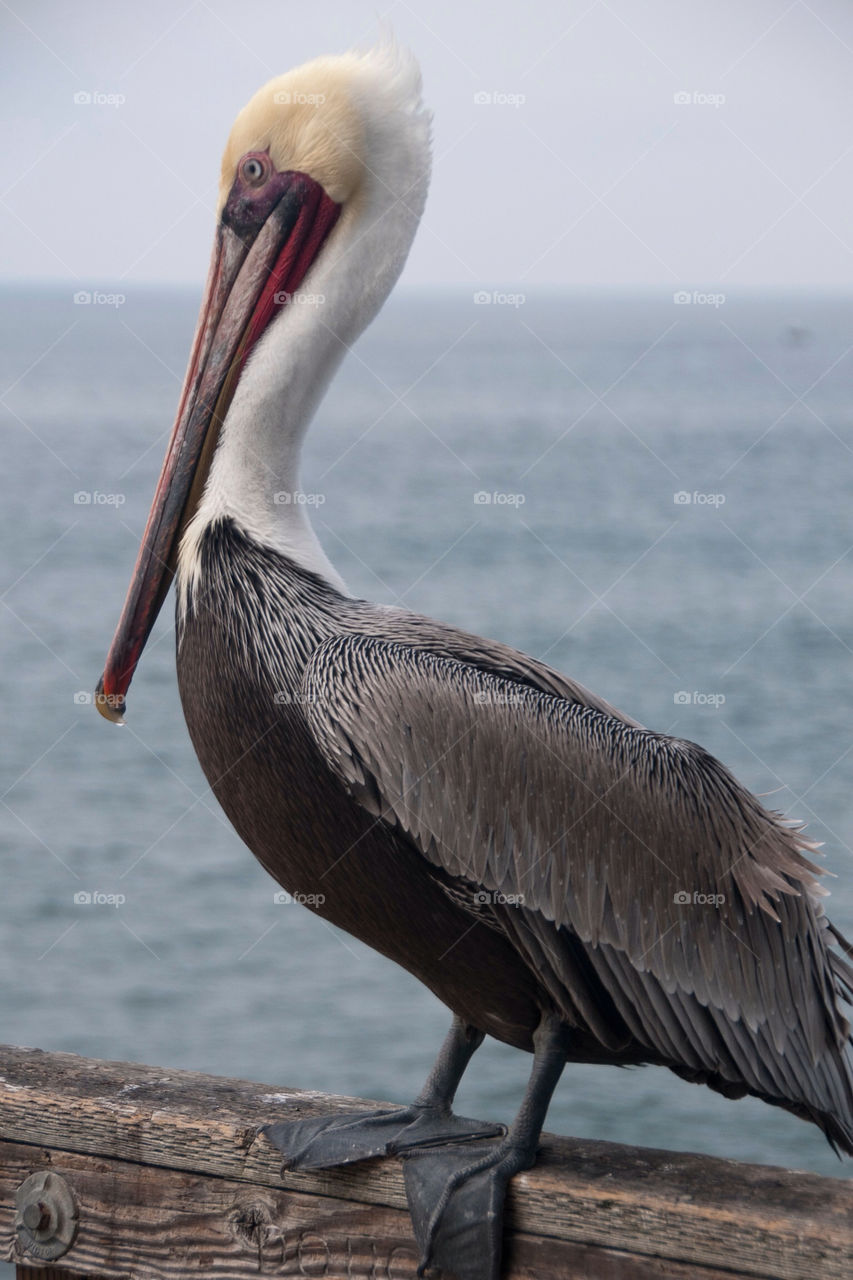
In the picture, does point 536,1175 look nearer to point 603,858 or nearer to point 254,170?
point 603,858

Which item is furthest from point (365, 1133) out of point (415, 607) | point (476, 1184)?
point (415, 607)

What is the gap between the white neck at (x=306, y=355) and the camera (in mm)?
2350

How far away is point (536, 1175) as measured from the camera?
197 centimetres

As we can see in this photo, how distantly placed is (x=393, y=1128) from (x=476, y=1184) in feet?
0.75

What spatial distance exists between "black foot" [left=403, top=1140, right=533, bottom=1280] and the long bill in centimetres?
93

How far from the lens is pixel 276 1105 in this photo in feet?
7.10

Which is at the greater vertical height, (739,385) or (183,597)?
(739,385)

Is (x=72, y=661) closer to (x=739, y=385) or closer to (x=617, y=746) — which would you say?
(x=617, y=746)

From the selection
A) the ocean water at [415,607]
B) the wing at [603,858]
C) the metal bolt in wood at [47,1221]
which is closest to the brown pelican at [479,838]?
the wing at [603,858]

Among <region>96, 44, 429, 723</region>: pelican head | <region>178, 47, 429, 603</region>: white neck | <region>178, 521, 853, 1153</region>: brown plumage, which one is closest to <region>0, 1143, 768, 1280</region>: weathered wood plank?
<region>178, 521, 853, 1153</region>: brown plumage

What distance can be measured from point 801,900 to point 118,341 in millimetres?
39873

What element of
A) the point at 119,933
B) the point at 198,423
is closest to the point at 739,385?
the point at 119,933

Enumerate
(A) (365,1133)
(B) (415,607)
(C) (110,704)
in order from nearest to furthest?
(A) (365,1133), (C) (110,704), (B) (415,607)

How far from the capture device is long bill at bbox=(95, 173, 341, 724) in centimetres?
242
